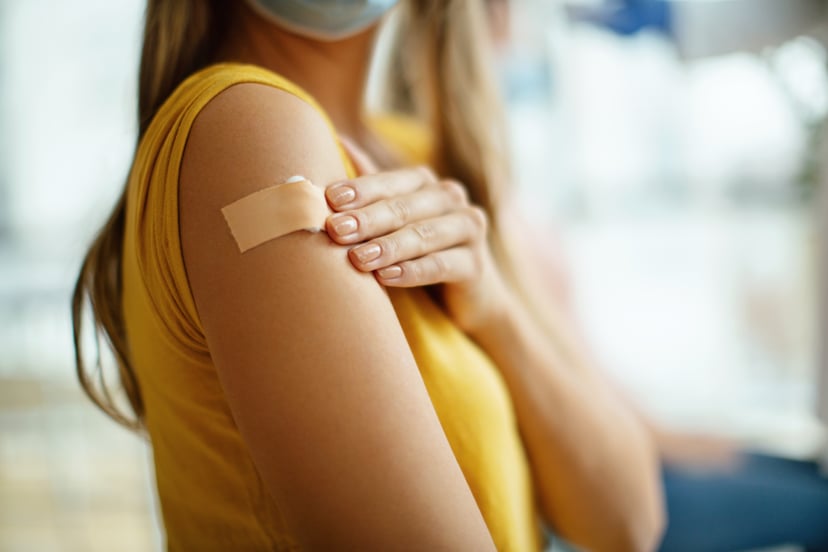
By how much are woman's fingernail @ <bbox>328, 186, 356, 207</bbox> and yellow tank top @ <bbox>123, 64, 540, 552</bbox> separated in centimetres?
8

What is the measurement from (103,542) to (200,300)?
237 cm

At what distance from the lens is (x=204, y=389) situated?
600 mm

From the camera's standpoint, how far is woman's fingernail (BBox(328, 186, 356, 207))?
0.55 metres

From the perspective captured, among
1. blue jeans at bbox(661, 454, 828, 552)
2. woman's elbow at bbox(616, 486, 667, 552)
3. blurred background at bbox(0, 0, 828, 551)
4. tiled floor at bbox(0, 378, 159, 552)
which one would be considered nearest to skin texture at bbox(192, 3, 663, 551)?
woman's elbow at bbox(616, 486, 667, 552)

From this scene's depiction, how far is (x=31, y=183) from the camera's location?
3162 millimetres

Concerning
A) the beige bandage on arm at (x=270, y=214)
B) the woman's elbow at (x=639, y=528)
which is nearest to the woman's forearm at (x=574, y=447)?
the woman's elbow at (x=639, y=528)

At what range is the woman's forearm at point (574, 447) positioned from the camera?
0.82m

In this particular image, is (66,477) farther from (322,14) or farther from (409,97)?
(322,14)

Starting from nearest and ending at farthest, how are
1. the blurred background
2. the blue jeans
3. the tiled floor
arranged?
the blue jeans < the blurred background < the tiled floor

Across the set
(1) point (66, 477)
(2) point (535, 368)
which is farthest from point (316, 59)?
(1) point (66, 477)

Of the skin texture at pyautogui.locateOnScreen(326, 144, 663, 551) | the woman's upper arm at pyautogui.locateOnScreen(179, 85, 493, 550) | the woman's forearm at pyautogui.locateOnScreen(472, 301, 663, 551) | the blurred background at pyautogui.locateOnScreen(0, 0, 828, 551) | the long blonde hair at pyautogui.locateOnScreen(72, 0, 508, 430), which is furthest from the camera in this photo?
the blurred background at pyautogui.locateOnScreen(0, 0, 828, 551)

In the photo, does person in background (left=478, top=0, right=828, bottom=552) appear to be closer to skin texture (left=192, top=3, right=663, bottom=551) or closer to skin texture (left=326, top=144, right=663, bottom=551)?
skin texture (left=326, top=144, right=663, bottom=551)

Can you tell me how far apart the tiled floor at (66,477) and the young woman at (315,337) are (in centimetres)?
202

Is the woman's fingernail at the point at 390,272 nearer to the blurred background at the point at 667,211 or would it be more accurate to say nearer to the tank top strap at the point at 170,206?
the tank top strap at the point at 170,206
